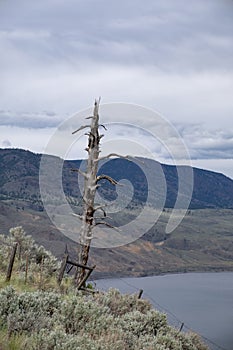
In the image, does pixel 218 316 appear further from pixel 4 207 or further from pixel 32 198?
pixel 32 198

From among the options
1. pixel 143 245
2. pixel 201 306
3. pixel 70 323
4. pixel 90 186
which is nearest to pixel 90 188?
pixel 90 186

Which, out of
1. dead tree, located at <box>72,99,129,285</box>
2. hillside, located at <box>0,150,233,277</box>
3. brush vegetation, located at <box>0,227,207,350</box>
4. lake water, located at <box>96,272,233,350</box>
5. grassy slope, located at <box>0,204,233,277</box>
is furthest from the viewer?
hillside, located at <box>0,150,233,277</box>

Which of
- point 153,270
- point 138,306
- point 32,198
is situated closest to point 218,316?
point 138,306

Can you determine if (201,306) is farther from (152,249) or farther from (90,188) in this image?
(152,249)

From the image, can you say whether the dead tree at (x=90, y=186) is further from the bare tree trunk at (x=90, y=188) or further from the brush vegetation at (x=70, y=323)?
the brush vegetation at (x=70, y=323)

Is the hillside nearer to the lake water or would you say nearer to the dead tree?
the lake water

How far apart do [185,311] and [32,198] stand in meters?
123

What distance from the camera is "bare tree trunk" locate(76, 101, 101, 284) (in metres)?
13.7

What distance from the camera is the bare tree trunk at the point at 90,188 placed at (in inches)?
539

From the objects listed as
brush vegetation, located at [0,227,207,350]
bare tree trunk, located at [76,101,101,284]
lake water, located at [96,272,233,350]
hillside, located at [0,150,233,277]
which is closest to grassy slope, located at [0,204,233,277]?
hillside, located at [0,150,233,277]

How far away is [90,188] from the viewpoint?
547 inches

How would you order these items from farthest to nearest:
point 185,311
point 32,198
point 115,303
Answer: point 32,198, point 185,311, point 115,303

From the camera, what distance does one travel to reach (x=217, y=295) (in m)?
72.9

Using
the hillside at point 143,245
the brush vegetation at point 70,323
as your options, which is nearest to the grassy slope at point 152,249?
the hillside at point 143,245
